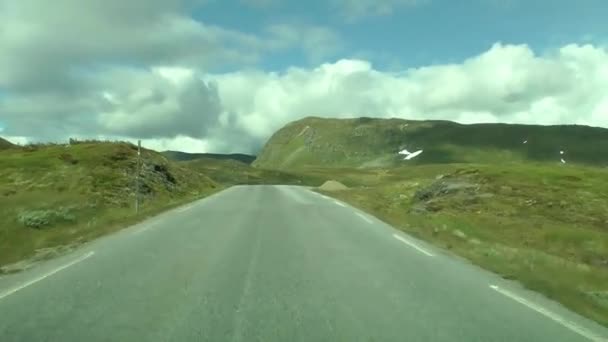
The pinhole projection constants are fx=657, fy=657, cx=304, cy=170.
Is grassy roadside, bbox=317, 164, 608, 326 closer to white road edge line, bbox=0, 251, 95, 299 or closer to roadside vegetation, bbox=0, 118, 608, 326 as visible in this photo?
roadside vegetation, bbox=0, 118, 608, 326

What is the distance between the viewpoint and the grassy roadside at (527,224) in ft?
39.4

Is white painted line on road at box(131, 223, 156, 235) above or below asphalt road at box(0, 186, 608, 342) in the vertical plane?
below

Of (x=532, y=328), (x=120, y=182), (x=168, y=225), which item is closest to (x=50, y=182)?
(x=120, y=182)

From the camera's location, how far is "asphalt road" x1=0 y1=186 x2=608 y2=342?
23.9 feet

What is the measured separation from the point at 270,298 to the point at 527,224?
23010 millimetres

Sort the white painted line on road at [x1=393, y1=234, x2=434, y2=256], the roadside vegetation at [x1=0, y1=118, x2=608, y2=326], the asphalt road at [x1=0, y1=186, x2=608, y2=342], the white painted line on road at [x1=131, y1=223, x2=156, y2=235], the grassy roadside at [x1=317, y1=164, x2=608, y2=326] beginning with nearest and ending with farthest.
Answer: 1. the asphalt road at [x1=0, y1=186, x2=608, y2=342]
2. the grassy roadside at [x1=317, y1=164, x2=608, y2=326]
3. the roadside vegetation at [x1=0, y1=118, x2=608, y2=326]
4. the white painted line on road at [x1=393, y1=234, x2=434, y2=256]
5. the white painted line on road at [x1=131, y1=223, x2=156, y2=235]

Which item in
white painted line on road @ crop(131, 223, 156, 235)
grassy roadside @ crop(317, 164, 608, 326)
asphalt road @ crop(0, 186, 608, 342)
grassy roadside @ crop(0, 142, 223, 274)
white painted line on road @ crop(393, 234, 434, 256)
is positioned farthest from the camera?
grassy roadside @ crop(0, 142, 223, 274)

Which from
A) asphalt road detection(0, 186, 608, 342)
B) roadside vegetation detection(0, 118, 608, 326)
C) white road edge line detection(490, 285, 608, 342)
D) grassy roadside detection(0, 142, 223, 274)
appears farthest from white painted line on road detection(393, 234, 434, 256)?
grassy roadside detection(0, 142, 223, 274)

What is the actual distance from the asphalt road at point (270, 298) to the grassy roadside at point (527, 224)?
0.93m

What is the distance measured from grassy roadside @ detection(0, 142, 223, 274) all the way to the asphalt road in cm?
326

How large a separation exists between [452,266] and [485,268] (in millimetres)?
686

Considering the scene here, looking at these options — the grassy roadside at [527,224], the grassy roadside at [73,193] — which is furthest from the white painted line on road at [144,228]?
the grassy roadside at [527,224]

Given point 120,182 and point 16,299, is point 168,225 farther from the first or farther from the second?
point 120,182

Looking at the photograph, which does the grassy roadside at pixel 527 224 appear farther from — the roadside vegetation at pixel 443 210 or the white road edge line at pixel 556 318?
the white road edge line at pixel 556 318
